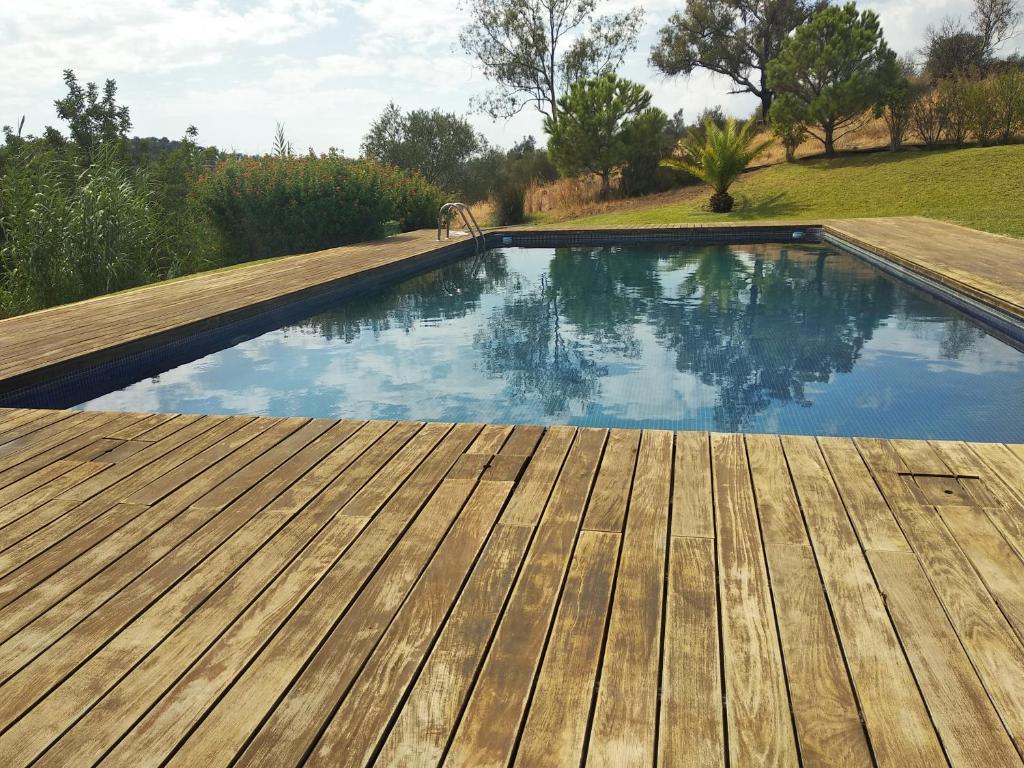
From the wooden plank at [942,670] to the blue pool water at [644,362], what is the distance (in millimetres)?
2406

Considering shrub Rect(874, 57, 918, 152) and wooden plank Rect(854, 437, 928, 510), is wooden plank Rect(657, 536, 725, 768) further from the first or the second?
shrub Rect(874, 57, 918, 152)

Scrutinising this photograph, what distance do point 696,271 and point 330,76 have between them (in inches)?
271

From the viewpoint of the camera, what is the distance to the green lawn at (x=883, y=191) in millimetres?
13202

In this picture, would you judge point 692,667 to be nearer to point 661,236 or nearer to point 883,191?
point 661,236

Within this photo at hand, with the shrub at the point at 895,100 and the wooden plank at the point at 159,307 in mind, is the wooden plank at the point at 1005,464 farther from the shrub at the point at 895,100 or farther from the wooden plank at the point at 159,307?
the shrub at the point at 895,100

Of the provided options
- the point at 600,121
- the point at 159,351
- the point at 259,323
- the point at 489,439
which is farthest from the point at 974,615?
the point at 600,121

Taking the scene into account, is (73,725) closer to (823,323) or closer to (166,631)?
(166,631)

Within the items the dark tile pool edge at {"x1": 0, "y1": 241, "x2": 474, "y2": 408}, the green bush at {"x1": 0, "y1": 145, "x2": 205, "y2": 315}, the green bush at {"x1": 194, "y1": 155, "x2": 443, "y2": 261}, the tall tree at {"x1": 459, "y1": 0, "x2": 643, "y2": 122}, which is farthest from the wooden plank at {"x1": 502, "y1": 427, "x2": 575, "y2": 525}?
the tall tree at {"x1": 459, "y1": 0, "x2": 643, "y2": 122}

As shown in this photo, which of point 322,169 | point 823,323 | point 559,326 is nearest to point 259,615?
point 559,326

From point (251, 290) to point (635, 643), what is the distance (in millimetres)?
6507

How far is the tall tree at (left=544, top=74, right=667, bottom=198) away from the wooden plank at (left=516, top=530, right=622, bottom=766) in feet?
55.4

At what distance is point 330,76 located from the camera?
1220 cm

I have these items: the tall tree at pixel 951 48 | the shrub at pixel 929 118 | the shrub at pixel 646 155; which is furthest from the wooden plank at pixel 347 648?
the tall tree at pixel 951 48

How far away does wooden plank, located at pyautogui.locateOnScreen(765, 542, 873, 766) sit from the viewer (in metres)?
1.34
